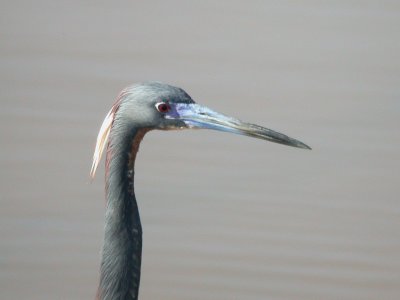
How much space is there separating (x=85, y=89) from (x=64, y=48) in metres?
0.37

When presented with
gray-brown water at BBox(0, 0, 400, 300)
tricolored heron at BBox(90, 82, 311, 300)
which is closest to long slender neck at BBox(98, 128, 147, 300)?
tricolored heron at BBox(90, 82, 311, 300)

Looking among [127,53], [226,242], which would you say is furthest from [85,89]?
[226,242]

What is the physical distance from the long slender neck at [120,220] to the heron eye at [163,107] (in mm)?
86

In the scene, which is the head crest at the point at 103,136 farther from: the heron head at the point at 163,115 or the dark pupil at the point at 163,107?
the dark pupil at the point at 163,107

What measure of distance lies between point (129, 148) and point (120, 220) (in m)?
0.22

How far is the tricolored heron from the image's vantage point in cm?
368

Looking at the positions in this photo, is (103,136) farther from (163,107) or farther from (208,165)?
(208,165)

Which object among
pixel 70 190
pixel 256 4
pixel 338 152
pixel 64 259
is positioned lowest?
pixel 64 259

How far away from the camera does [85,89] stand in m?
6.28

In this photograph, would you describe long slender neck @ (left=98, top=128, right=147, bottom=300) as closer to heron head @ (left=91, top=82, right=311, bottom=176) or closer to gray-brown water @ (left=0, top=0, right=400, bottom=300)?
heron head @ (left=91, top=82, right=311, bottom=176)

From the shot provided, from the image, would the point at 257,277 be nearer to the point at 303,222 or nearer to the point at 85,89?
the point at 303,222

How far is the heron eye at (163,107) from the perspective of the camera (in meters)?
3.71

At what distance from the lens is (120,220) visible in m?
3.68

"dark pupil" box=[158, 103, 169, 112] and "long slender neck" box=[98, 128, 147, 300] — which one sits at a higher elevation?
"dark pupil" box=[158, 103, 169, 112]
